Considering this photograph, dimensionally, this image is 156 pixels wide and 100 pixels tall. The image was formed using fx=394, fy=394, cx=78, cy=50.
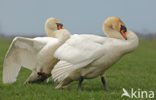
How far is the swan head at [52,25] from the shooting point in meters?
9.98

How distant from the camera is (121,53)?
8.16 meters

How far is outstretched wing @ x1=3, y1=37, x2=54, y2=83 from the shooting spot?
9.40m

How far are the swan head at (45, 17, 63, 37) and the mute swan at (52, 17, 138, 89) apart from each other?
158cm

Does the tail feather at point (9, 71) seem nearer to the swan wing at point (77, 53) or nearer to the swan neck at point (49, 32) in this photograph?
the swan neck at point (49, 32)

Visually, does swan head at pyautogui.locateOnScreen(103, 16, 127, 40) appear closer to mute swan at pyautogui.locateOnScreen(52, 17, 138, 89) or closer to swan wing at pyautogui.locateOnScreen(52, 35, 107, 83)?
mute swan at pyautogui.locateOnScreen(52, 17, 138, 89)

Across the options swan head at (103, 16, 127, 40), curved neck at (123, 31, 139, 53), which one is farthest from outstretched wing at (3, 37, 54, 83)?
curved neck at (123, 31, 139, 53)

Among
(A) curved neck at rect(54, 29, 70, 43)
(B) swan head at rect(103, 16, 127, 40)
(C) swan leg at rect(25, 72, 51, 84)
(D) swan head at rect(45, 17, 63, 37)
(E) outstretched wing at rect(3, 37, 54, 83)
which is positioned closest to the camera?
(B) swan head at rect(103, 16, 127, 40)

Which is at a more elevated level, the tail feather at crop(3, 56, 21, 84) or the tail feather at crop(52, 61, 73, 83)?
the tail feather at crop(52, 61, 73, 83)

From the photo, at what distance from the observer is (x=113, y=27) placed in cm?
863

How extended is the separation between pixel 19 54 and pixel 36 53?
1.37 ft

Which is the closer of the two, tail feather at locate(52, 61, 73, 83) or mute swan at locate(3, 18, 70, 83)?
tail feather at locate(52, 61, 73, 83)

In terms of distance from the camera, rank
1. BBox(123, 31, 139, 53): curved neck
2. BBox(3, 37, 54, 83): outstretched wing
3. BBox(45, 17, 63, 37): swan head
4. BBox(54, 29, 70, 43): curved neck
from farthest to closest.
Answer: BBox(45, 17, 63, 37): swan head, BBox(3, 37, 54, 83): outstretched wing, BBox(54, 29, 70, 43): curved neck, BBox(123, 31, 139, 53): curved neck

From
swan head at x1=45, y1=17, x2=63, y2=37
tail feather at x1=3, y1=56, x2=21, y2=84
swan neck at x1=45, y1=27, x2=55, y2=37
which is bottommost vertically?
tail feather at x1=3, y1=56, x2=21, y2=84

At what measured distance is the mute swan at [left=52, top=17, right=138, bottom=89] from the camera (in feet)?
26.2
